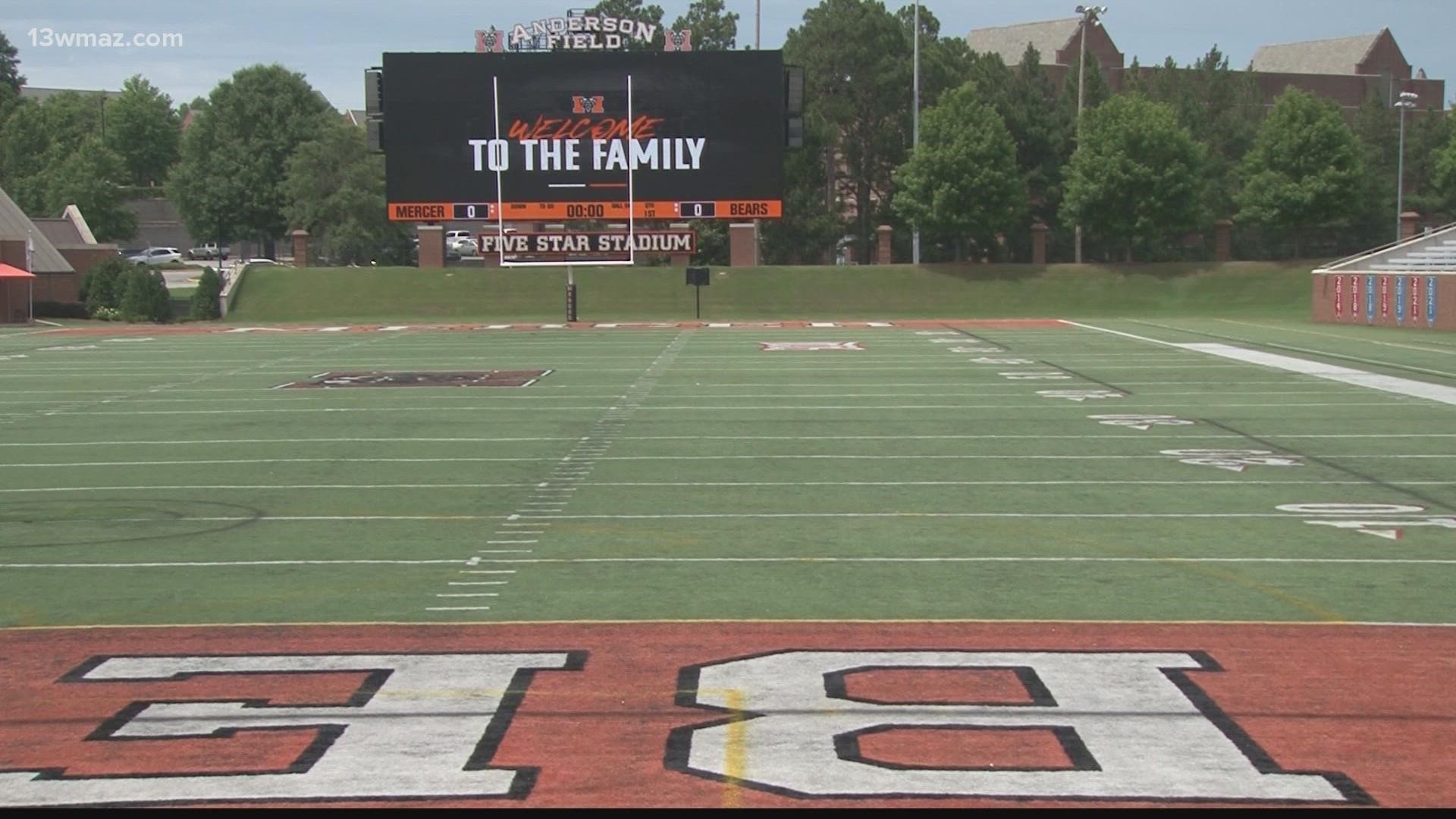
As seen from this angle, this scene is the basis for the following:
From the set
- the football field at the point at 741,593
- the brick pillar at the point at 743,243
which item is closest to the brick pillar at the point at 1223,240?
the brick pillar at the point at 743,243

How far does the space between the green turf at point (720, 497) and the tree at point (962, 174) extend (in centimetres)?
3003

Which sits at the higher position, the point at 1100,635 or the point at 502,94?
the point at 502,94

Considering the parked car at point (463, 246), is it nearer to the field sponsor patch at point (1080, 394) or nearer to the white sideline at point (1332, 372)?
the white sideline at point (1332, 372)

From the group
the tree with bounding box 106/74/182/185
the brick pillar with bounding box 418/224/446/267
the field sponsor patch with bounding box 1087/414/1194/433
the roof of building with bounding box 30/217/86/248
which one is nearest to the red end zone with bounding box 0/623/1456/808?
the field sponsor patch with bounding box 1087/414/1194/433

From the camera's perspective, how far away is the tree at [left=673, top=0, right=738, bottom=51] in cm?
8769

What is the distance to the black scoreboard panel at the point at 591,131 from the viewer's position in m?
46.8

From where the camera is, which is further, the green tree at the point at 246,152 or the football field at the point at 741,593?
the green tree at the point at 246,152

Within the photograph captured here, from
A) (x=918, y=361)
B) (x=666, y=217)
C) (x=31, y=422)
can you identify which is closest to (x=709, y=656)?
(x=31, y=422)

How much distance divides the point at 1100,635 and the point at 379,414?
13.7m

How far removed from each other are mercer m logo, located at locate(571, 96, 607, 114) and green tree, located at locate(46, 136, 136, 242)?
44933 millimetres

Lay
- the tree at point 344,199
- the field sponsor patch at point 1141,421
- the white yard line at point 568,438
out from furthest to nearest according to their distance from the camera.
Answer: the tree at point 344,199, the field sponsor patch at point 1141,421, the white yard line at point 568,438

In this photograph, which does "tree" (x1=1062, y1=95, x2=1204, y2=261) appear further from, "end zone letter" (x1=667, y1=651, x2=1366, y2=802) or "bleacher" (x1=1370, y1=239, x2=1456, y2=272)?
"end zone letter" (x1=667, y1=651, x2=1366, y2=802)

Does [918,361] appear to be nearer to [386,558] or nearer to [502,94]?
[386,558]

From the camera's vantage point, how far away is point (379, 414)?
20594mm
